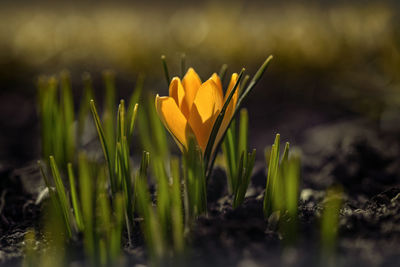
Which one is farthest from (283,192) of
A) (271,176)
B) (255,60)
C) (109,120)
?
(255,60)

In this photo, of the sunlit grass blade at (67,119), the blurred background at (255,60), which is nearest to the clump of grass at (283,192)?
the sunlit grass blade at (67,119)

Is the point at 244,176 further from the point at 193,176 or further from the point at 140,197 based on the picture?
the point at 140,197

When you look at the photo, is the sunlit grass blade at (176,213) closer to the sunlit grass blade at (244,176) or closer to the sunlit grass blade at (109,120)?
the sunlit grass blade at (244,176)

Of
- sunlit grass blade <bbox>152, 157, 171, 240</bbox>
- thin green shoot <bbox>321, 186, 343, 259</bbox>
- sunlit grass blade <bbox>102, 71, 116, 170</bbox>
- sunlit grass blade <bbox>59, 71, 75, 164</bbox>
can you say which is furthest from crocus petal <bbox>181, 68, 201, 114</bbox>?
sunlit grass blade <bbox>59, 71, 75, 164</bbox>

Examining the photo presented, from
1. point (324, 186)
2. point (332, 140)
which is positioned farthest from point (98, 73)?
point (324, 186)

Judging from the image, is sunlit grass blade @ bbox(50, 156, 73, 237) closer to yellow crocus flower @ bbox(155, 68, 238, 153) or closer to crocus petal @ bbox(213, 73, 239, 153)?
yellow crocus flower @ bbox(155, 68, 238, 153)
